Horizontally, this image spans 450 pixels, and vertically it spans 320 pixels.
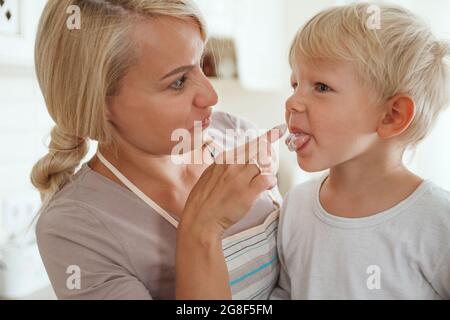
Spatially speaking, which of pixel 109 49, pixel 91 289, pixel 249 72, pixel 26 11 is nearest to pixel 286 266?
pixel 91 289

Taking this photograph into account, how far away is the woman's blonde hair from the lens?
79cm

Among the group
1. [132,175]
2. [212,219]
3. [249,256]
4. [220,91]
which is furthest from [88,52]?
[220,91]

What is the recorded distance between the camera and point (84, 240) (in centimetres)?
77

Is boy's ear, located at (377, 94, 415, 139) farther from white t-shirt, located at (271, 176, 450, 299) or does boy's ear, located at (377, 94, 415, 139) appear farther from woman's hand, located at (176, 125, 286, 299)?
woman's hand, located at (176, 125, 286, 299)

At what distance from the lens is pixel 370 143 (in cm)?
92

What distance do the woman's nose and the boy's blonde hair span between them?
19 cm

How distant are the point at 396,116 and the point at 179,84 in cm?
40

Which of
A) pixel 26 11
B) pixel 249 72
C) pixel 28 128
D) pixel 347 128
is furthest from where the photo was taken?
pixel 249 72

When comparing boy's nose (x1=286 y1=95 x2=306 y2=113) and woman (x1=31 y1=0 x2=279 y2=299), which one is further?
boy's nose (x1=286 y1=95 x2=306 y2=113)

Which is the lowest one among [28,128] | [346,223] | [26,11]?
[28,128]

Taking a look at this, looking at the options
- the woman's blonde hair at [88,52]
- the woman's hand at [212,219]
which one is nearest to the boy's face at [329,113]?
the woman's hand at [212,219]

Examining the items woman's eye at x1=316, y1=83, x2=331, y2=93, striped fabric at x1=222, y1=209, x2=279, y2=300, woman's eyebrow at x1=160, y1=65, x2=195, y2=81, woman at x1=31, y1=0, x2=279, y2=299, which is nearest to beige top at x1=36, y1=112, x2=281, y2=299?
woman at x1=31, y1=0, x2=279, y2=299

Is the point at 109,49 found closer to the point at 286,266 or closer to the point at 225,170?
the point at 225,170

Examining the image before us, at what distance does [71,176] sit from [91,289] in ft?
0.80
